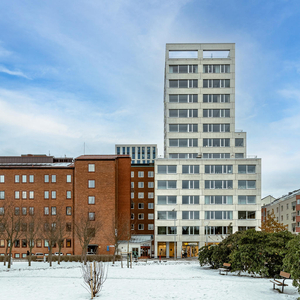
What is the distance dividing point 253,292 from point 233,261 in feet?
31.2

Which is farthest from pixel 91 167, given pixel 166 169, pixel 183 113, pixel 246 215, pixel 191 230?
pixel 246 215

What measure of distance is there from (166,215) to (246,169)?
805 inches

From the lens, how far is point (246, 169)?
7656cm

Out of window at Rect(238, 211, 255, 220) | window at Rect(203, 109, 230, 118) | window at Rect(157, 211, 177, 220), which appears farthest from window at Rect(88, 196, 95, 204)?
window at Rect(203, 109, 230, 118)

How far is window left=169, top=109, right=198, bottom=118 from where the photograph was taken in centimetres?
8106

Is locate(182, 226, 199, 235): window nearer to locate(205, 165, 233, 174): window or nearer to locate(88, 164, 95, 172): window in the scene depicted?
locate(205, 165, 233, 174): window

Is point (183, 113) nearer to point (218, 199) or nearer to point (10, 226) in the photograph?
point (218, 199)

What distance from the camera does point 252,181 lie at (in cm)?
7631

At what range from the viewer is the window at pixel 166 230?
7494 cm

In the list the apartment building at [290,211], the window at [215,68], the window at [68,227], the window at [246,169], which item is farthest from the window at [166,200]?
the apartment building at [290,211]

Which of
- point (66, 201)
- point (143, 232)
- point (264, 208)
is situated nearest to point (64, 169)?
point (66, 201)

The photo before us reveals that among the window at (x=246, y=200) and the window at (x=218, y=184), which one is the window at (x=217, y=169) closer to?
the window at (x=218, y=184)

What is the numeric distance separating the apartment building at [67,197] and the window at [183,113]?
18.5 meters

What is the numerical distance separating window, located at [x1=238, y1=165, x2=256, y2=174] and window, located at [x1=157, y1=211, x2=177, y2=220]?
56.7 ft
